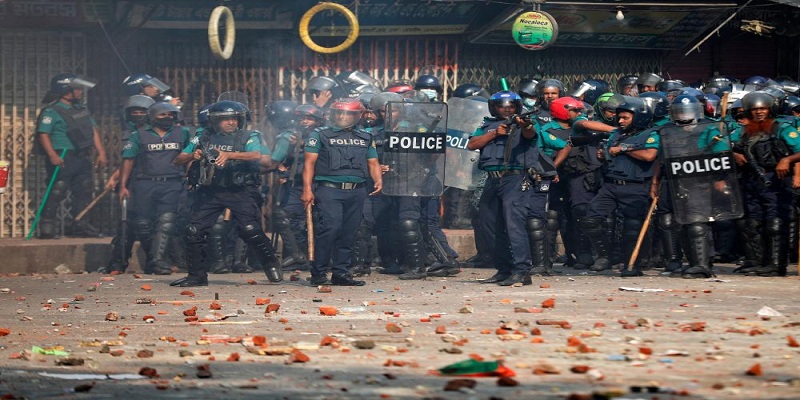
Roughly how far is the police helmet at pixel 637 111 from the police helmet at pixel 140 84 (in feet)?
17.4

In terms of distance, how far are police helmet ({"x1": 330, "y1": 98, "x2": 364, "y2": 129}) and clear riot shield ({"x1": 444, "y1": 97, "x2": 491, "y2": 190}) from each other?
2.59 m

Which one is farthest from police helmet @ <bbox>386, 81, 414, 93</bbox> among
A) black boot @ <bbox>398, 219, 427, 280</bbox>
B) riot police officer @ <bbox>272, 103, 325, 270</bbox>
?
black boot @ <bbox>398, 219, 427, 280</bbox>

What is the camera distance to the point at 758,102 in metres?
13.5

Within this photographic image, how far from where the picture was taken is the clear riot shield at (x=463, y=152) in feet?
51.2

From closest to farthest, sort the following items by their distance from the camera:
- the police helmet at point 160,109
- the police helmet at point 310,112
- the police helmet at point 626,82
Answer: the police helmet at point 310,112, the police helmet at point 160,109, the police helmet at point 626,82

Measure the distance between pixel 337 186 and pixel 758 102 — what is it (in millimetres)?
4063

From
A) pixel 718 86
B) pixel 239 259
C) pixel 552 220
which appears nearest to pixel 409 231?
pixel 552 220

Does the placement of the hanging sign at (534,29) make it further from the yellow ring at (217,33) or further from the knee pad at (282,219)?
the knee pad at (282,219)

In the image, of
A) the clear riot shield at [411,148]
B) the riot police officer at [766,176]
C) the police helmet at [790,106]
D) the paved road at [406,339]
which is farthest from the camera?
the police helmet at [790,106]

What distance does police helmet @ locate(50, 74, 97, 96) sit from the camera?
16.3m

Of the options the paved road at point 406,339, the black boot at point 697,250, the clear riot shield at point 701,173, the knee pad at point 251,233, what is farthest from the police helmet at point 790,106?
the knee pad at point 251,233

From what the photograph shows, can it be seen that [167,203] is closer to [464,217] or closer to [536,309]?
[464,217]

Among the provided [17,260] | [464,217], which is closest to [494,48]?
[464,217]

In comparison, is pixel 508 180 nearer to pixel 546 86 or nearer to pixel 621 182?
pixel 621 182
